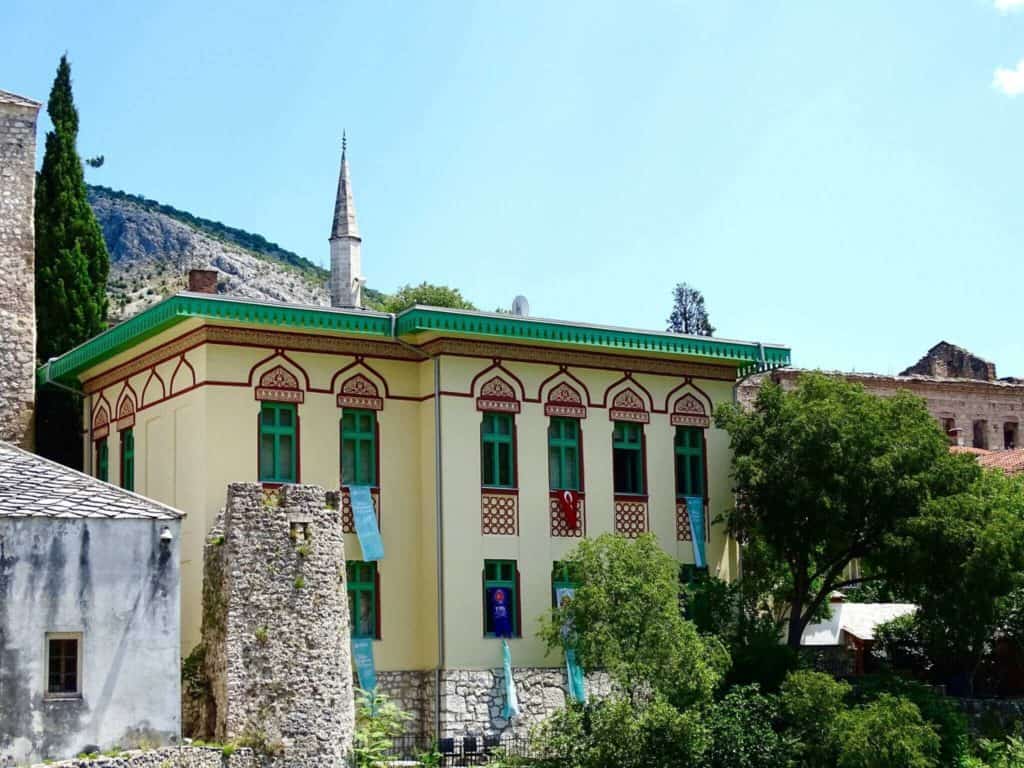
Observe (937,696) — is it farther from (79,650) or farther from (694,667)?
(79,650)

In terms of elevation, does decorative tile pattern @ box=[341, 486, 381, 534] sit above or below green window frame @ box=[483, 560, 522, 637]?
above

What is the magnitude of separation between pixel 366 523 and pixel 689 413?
6.93 metres

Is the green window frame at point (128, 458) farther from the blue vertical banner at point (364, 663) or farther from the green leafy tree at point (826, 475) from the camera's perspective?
the green leafy tree at point (826, 475)

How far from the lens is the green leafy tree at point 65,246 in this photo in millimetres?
30969

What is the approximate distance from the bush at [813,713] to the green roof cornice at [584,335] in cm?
637

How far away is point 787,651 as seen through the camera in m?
26.9

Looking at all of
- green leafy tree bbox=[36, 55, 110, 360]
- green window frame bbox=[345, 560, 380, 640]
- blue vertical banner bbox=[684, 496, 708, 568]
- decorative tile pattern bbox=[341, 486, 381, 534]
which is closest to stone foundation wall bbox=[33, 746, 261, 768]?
green window frame bbox=[345, 560, 380, 640]

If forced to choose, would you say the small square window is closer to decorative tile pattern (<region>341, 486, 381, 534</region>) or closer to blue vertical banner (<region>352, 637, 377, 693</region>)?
blue vertical banner (<region>352, 637, 377, 693</region>)

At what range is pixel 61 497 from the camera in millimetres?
20875

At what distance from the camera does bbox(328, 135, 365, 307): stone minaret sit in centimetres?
3170

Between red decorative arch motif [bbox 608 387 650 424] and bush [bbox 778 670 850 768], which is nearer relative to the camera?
bush [bbox 778 670 850 768]

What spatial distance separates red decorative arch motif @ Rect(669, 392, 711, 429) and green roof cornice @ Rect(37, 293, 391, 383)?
6.04m

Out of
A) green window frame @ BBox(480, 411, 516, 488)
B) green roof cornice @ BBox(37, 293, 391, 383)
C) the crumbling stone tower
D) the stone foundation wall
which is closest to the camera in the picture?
the stone foundation wall

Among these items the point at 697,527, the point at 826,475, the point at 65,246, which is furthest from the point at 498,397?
the point at 65,246
